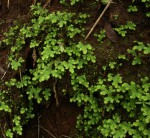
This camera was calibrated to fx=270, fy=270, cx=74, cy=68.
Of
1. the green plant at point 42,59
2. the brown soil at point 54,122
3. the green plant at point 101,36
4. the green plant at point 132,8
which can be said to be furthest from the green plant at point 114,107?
the green plant at point 132,8

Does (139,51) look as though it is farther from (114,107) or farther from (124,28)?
(114,107)

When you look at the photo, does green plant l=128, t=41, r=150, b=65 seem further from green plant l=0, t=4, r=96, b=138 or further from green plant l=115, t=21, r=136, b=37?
green plant l=0, t=4, r=96, b=138

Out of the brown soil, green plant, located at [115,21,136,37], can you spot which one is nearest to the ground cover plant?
green plant, located at [115,21,136,37]

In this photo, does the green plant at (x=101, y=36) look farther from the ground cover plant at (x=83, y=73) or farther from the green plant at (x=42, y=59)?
the green plant at (x=42, y=59)

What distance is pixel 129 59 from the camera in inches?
157

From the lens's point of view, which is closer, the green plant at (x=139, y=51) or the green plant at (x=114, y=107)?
the green plant at (x=114, y=107)

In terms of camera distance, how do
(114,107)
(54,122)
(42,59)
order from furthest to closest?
Answer: (54,122)
(42,59)
(114,107)

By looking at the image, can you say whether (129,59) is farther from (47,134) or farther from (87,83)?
(47,134)

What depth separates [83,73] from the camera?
398cm

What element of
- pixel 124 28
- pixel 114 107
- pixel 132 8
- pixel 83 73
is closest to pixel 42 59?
pixel 83 73

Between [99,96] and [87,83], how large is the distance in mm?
256

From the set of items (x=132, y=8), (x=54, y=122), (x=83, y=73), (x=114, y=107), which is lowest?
(x=54, y=122)

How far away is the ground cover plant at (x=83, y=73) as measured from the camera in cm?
368

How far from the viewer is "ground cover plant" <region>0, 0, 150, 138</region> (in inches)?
145
